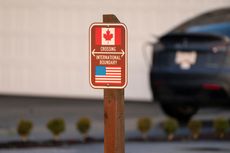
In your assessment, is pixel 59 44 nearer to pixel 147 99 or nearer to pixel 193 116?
pixel 147 99

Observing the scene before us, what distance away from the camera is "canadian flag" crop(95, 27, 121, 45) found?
27.5ft

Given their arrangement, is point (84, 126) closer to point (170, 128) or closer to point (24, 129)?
point (24, 129)

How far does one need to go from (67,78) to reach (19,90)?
32.7 inches

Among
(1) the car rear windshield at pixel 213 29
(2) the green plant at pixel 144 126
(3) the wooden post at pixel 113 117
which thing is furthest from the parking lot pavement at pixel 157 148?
(3) the wooden post at pixel 113 117

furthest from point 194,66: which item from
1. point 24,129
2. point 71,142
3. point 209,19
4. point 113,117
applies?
point 113,117

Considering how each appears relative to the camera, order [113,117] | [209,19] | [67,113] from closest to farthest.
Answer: [113,117], [209,19], [67,113]

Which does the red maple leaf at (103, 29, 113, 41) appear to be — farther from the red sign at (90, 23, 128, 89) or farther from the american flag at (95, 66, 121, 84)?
the american flag at (95, 66, 121, 84)

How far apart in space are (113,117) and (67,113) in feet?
26.0

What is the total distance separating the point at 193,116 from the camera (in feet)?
51.2

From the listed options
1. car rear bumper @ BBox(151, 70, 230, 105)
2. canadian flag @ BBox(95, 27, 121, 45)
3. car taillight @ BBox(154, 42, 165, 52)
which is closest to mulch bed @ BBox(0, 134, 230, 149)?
car rear bumper @ BBox(151, 70, 230, 105)

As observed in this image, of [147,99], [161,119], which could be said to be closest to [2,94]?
[147,99]

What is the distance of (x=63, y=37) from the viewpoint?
18438 mm

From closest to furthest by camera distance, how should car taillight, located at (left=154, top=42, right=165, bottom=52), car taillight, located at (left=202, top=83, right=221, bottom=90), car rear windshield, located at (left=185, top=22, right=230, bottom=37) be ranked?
car taillight, located at (left=202, top=83, right=221, bottom=90)
car rear windshield, located at (left=185, top=22, right=230, bottom=37)
car taillight, located at (left=154, top=42, right=165, bottom=52)

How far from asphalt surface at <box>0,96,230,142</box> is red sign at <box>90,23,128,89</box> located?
479cm
